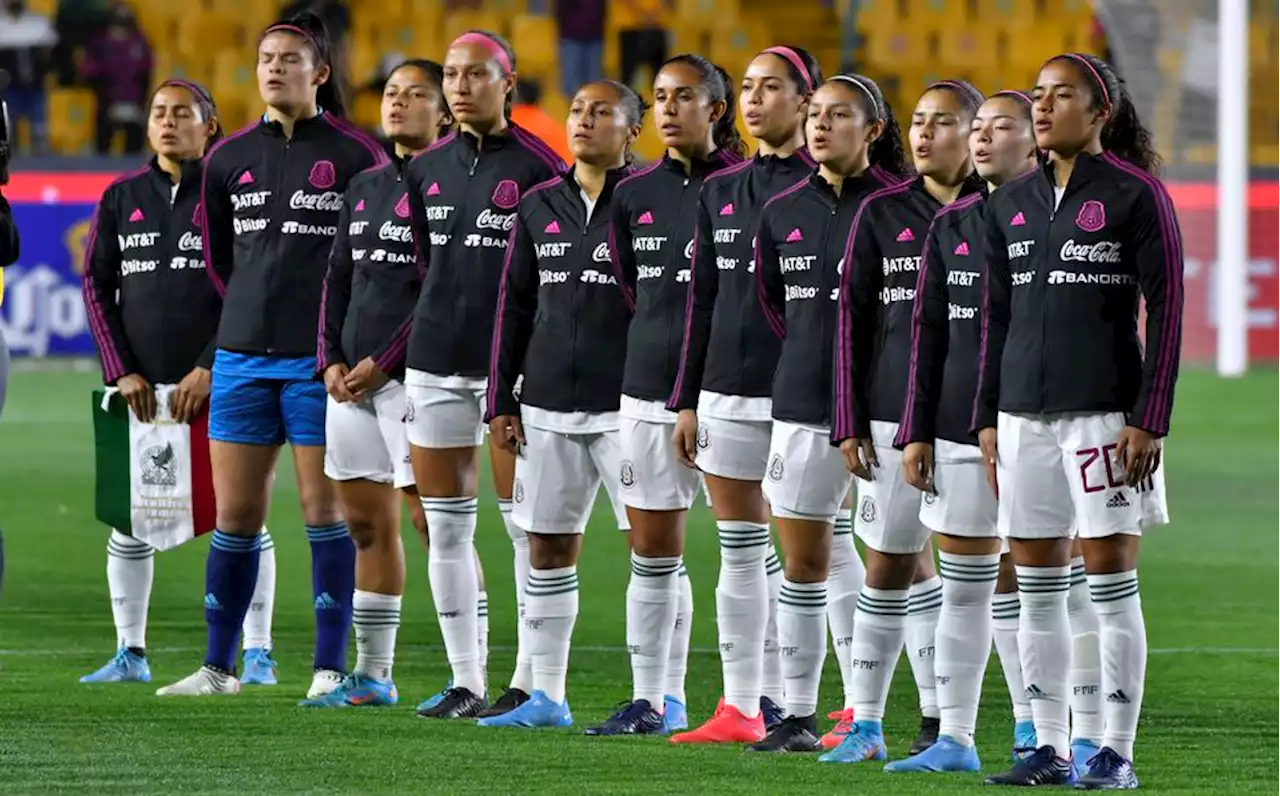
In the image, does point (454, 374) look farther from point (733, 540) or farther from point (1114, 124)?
point (1114, 124)

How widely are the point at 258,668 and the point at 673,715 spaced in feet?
5.59

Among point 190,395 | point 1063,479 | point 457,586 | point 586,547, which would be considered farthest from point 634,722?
point 586,547

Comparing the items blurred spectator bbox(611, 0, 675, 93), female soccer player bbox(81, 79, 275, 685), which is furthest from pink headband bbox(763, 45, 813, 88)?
blurred spectator bbox(611, 0, 675, 93)

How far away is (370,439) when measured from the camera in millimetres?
7734

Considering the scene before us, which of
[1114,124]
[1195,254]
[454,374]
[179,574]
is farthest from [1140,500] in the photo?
[1195,254]

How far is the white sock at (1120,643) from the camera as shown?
6.03 metres

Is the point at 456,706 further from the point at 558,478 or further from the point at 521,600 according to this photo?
the point at 558,478

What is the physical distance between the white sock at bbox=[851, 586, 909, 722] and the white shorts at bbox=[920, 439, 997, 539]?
0.26 metres

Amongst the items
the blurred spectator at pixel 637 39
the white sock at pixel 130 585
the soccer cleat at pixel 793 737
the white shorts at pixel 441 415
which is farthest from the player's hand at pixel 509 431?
the blurred spectator at pixel 637 39

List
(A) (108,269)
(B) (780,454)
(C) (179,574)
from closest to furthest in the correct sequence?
(B) (780,454)
(A) (108,269)
(C) (179,574)

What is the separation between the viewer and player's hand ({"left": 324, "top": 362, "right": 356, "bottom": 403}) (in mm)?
7688

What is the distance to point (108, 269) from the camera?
8.41 metres

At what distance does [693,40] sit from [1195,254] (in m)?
5.73

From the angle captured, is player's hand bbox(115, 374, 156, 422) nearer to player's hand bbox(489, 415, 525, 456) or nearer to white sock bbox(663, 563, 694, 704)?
player's hand bbox(489, 415, 525, 456)
